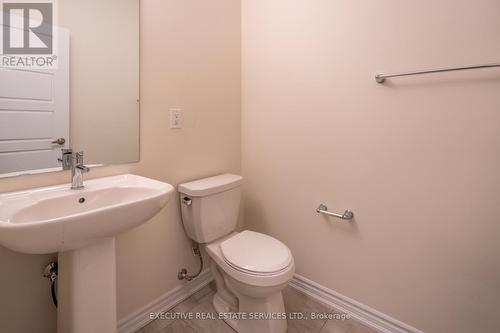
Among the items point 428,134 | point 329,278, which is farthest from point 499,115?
point 329,278

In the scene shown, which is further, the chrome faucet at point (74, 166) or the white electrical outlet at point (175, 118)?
the white electrical outlet at point (175, 118)

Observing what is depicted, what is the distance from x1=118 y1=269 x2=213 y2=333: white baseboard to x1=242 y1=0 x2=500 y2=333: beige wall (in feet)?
A: 2.03

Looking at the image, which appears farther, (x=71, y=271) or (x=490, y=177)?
(x=490, y=177)

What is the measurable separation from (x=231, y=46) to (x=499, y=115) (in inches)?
59.1

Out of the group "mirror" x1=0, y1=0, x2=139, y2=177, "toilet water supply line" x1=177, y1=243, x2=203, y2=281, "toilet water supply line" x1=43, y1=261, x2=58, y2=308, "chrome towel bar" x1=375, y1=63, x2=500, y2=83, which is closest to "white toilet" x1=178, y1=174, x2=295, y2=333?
"toilet water supply line" x1=177, y1=243, x2=203, y2=281

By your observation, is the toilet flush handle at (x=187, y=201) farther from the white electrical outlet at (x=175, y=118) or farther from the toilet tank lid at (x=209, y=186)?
the white electrical outlet at (x=175, y=118)

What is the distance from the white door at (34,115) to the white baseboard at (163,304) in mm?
877

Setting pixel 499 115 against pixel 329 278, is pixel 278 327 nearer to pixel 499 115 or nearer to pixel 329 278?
pixel 329 278

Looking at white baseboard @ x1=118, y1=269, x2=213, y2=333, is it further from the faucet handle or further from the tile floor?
the faucet handle

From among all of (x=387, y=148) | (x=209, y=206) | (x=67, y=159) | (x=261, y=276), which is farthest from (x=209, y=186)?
(x=387, y=148)

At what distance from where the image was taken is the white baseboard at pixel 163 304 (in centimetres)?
135

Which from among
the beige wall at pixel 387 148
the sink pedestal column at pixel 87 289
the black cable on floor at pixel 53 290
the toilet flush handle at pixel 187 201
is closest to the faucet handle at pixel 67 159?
the sink pedestal column at pixel 87 289

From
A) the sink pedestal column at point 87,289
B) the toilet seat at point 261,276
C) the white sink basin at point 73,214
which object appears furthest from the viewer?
the toilet seat at point 261,276

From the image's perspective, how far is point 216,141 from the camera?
68.7 inches
